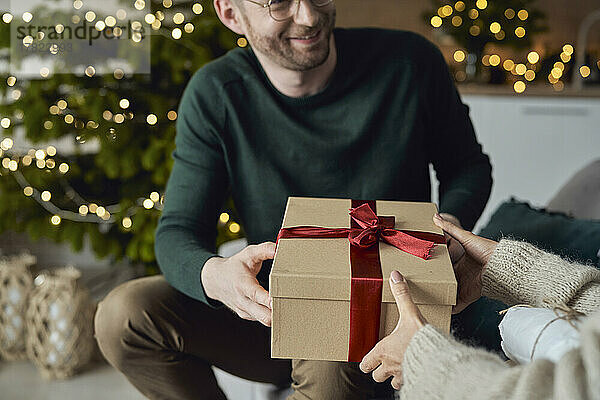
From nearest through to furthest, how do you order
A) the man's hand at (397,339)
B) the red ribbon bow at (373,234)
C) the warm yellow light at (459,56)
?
the man's hand at (397,339) < the red ribbon bow at (373,234) < the warm yellow light at (459,56)

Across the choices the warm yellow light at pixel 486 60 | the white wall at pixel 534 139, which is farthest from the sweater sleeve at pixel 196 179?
the warm yellow light at pixel 486 60

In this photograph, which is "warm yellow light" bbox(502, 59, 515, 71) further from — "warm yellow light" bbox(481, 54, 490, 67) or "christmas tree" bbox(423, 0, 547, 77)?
"christmas tree" bbox(423, 0, 547, 77)

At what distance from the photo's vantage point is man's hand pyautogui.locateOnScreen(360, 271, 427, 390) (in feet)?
2.62

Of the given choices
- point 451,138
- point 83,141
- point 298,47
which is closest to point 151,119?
point 83,141

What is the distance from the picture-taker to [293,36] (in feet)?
4.25

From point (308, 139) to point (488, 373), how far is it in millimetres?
798

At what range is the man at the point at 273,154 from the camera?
127 cm

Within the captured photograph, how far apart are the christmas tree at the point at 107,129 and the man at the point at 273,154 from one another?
0.71 meters

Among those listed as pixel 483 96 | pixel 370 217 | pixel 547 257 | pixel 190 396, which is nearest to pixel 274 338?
pixel 370 217

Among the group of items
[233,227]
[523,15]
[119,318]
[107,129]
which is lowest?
[233,227]

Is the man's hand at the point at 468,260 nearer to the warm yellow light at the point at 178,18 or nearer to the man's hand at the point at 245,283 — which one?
the man's hand at the point at 245,283

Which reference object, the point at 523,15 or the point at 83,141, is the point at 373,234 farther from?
the point at 523,15

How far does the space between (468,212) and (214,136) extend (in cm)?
57

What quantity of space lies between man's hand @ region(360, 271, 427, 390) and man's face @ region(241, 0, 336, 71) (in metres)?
0.63
